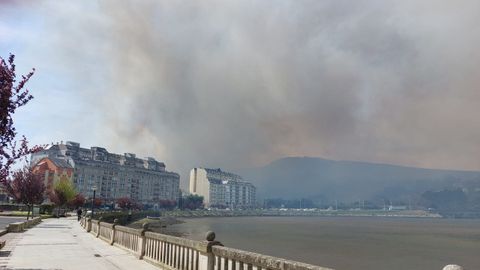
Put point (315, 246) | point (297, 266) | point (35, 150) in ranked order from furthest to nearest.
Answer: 1. point (315, 246)
2. point (35, 150)
3. point (297, 266)

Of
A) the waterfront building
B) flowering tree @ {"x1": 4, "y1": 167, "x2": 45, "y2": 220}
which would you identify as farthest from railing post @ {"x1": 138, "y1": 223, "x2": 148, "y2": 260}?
the waterfront building

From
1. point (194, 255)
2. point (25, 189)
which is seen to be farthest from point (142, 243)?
point (25, 189)

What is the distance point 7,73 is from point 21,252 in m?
9.46

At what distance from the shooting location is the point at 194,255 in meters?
11.0

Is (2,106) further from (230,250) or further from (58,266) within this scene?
(230,250)

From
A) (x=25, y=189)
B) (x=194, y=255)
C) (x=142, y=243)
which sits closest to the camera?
(x=194, y=255)

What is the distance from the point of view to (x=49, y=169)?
521ft

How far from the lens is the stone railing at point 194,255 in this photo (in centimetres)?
771

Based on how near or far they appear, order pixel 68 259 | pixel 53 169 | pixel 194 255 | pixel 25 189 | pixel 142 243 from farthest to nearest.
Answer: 1. pixel 53 169
2. pixel 25 189
3. pixel 68 259
4. pixel 142 243
5. pixel 194 255

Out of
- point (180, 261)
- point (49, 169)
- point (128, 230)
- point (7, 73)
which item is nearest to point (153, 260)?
point (180, 261)

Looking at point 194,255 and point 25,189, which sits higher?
point 25,189

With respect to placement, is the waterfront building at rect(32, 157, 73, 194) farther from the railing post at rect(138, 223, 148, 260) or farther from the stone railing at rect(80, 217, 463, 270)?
the stone railing at rect(80, 217, 463, 270)

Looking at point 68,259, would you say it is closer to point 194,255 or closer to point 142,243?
point 142,243

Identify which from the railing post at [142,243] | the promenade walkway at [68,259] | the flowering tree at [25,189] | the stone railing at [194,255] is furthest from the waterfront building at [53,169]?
the stone railing at [194,255]
